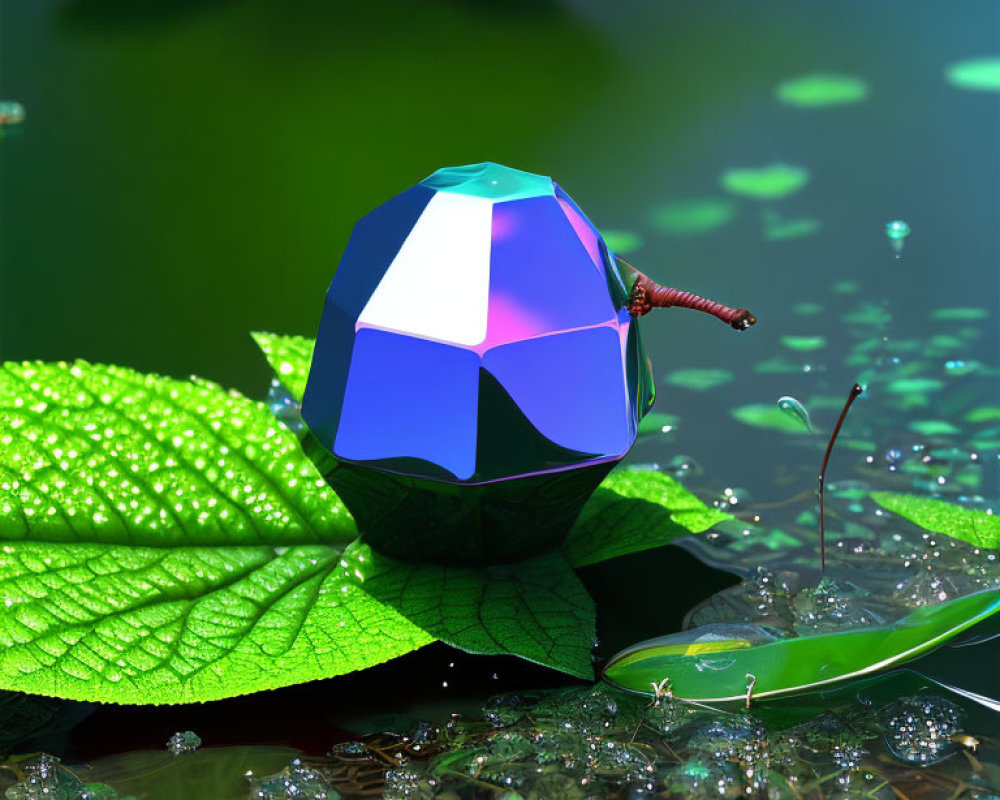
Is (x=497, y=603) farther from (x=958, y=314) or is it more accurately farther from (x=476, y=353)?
(x=958, y=314)

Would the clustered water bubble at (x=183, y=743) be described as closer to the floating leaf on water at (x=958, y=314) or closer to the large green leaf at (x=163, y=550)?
the large green leaf at (x=163, y=550)

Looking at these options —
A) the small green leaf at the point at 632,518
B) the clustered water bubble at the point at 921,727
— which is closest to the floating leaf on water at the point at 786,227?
the small green leaf at the point at 632,518

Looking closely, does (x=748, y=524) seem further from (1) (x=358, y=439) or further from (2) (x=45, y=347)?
(2) (x=45, y=347)

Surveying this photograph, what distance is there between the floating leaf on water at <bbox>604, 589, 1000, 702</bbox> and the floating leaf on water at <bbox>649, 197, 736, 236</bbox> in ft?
1.10

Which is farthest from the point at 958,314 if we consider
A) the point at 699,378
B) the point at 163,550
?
the point at 163,550

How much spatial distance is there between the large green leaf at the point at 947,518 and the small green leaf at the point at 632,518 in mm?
69

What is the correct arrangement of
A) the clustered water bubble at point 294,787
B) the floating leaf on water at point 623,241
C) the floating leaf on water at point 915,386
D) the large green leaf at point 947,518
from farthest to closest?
the floating leaf on water at point 623,241, the floating leaf on water at point 915,386, the large green leaf at point 947,518, the clustered water bubble at point 294,787

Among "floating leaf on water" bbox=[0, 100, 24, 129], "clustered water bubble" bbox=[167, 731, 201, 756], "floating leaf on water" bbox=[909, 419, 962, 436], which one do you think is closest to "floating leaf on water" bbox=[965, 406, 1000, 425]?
"floating leaf on water" bbox=[909, 419, 962, 436]

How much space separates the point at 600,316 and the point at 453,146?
1.29 feet

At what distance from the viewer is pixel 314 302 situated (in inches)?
24.8

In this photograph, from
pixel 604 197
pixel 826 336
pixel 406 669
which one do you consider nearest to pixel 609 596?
pixel 406 669

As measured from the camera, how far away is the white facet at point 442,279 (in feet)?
1.16

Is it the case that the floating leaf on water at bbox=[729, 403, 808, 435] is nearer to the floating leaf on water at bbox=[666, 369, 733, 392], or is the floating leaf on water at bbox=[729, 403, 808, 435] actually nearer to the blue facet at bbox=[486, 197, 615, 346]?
the floating leaf on water at bbox=[666, 369, 733, 392]

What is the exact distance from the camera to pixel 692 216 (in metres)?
0.67
